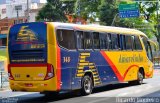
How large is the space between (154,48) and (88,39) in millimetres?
8311

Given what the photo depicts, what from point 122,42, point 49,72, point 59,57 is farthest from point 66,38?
point 122,42

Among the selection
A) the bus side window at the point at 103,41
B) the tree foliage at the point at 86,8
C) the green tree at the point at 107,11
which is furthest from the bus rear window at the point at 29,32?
the tree foliage at the point at 86,8

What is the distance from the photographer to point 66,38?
17.9 metres

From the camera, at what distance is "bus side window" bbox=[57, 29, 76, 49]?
1748 centimetres

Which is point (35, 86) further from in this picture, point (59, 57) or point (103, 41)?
point (103, 41)

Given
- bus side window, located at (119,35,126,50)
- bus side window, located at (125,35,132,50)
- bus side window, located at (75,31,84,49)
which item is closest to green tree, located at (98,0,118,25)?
bus side window, located at (125,35,132,50)

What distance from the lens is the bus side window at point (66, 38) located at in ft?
57.4

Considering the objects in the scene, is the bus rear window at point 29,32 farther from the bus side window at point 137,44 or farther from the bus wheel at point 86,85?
the bus side window at point 137,44

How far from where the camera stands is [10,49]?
17844 mm

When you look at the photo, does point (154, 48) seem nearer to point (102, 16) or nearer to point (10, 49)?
point (10, 49)

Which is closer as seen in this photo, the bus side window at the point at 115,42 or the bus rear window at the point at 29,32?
the bus rear window at the point at 29,32

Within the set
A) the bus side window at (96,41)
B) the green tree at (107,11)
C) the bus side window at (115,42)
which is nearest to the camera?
the bus side window at (96,41)

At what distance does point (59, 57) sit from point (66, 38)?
1113mm

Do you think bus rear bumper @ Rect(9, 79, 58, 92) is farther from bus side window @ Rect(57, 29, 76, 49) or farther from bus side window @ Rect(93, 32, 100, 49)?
bus side window @ Rect(93, 32, 100, 49)
